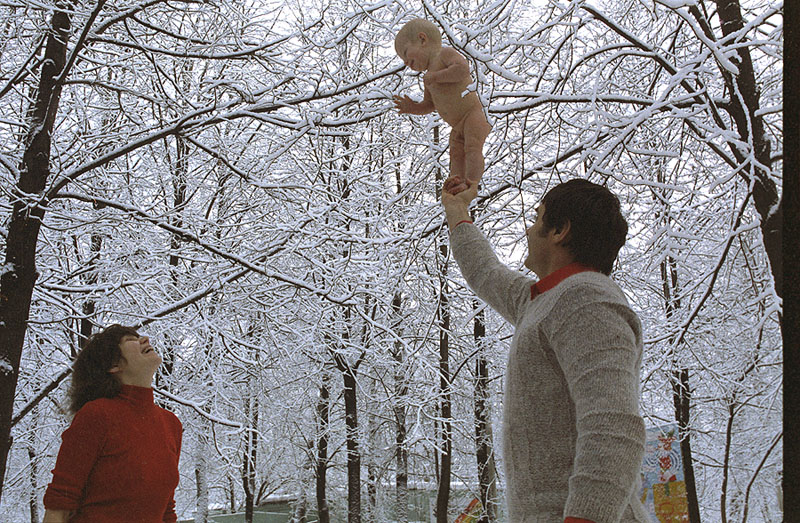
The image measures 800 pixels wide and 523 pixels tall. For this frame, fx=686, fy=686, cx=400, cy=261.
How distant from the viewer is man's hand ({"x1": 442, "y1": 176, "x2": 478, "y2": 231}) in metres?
1.92

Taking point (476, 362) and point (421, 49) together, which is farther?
point (476, 362)

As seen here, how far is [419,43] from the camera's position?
2.16 meters

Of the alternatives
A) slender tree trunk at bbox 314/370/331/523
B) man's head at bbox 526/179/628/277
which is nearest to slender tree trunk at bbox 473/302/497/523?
slender tree trunk at bbox 314/370/331/523

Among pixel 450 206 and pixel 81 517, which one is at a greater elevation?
pixel 450 206

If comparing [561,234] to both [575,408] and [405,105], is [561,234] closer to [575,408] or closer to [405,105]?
[575,408]

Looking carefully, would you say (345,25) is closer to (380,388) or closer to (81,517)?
(81,517)

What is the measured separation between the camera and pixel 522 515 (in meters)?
1.41

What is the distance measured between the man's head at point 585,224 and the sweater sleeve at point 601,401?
0.56 feet

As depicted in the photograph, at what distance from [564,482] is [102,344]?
2080 mm

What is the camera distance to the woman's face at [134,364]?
271 centimetres

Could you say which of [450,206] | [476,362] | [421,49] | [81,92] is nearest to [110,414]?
[450,206]

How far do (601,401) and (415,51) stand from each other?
1.33 metres

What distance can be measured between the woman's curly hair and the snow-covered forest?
1365 mm

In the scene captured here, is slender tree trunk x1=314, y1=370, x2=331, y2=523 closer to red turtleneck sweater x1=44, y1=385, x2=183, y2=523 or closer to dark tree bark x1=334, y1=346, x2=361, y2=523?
dark tree bark x1=334, y1=346, x2=361, y2=523
